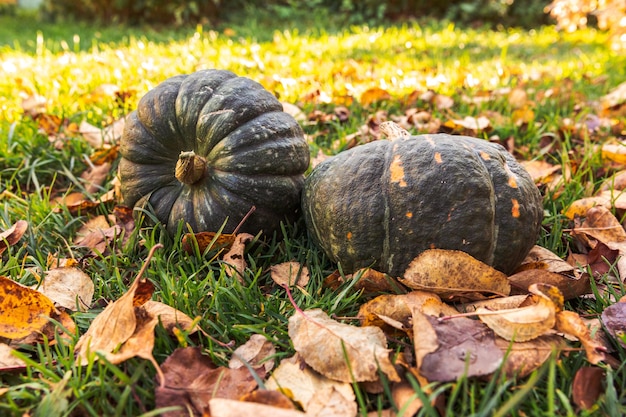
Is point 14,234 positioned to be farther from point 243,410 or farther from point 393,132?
point 393,132

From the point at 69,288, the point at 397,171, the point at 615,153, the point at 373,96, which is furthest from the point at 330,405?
the point at 373,96

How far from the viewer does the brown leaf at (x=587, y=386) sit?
1312mm

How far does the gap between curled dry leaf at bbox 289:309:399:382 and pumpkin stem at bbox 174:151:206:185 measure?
30.0 inches

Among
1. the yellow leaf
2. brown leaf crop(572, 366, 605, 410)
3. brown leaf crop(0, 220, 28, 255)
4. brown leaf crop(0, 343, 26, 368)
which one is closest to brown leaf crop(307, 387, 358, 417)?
brown leaf crop(572, 366, 605, 410)

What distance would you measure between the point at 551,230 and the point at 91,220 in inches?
81.0

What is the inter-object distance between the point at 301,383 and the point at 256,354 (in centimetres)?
20

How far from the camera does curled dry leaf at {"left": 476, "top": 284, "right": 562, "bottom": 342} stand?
1.42m

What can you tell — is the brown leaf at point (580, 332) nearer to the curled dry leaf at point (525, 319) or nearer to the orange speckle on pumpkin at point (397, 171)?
the curled dry leaf at point (525, 319)

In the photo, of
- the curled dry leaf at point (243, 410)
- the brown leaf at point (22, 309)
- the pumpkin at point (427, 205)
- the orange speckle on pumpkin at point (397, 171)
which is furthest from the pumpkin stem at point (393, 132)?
the brown leaf at point (22, 309)

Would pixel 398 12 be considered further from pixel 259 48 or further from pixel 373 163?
pixel 373 163

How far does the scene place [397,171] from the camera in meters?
1.80

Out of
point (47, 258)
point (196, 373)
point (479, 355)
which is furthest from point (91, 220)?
point (479, 355)

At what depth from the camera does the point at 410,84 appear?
4.48m

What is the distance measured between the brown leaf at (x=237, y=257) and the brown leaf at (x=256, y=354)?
392 millimetres
